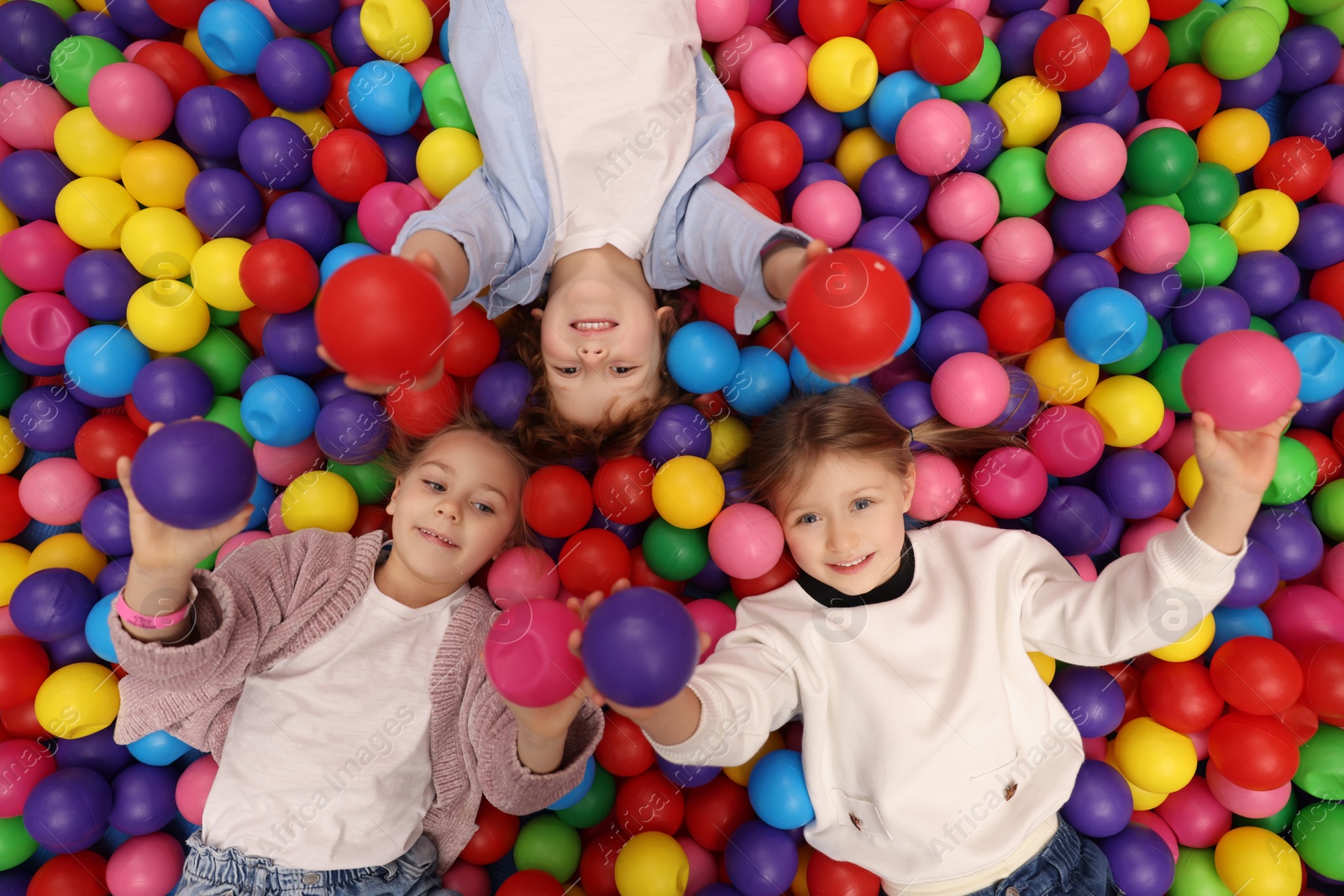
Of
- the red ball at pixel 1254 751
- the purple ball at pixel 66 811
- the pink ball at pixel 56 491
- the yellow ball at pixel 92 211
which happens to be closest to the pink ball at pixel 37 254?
the yellow ball at pixel 92 211

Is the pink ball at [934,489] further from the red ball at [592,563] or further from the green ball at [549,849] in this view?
the green ball at [549,849]

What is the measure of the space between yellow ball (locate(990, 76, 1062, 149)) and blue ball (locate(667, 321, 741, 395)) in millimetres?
907

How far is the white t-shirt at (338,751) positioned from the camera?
1.67 metres

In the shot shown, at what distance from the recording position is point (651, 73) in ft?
6.54

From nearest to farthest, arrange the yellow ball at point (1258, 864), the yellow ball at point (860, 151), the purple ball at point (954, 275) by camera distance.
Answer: the yellow ball at point (1258, 864) < the purple ball at point (954, 275) < the yellow ball at point (860, 151)

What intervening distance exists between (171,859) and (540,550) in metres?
1.06

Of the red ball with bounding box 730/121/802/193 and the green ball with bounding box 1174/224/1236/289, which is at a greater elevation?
the red ball with bounding box 730/121/802/193

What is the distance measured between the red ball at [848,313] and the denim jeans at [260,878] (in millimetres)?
1317

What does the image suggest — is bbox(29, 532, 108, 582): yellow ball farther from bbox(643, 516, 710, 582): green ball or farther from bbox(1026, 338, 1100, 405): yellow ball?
bbox(1026, 338, 1100, 405): yellow ball

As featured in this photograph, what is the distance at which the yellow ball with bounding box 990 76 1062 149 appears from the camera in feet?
7.02

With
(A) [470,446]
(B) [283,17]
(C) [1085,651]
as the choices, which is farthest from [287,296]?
(C) [1085,651]

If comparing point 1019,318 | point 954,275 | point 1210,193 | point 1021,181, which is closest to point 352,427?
point 954,275

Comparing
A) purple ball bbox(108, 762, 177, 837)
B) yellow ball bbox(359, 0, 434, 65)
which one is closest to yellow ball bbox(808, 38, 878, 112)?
yellow ball bbox(359, 0, 434, 65)

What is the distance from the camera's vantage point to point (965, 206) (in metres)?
2.11
